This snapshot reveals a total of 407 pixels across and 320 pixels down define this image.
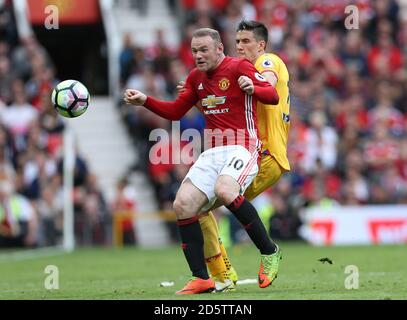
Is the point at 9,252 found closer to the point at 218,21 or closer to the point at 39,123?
the point at 39,123

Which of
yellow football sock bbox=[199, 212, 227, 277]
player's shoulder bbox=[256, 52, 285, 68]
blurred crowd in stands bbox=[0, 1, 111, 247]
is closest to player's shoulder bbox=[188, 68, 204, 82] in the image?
player's shoulder bbox=[256, 52, 285, 68]

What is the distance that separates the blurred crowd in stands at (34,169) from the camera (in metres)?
21.1

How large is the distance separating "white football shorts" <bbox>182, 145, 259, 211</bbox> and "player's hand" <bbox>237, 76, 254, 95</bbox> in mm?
618

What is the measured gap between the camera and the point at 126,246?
71.0 feet

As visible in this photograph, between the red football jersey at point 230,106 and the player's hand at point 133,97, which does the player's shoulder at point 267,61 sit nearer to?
the red football jersey at point 230,106

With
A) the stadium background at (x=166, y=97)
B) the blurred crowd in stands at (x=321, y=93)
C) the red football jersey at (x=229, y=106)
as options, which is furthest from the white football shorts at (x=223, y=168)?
the blurred crowd in stands at (x=321, y=93)

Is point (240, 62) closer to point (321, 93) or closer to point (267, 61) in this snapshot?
point (267, 61)

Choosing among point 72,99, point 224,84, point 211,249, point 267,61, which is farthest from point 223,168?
point 72,99

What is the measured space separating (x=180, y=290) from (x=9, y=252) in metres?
10.1

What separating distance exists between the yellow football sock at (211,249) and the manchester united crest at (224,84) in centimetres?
129

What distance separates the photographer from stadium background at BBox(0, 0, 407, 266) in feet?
70.5
